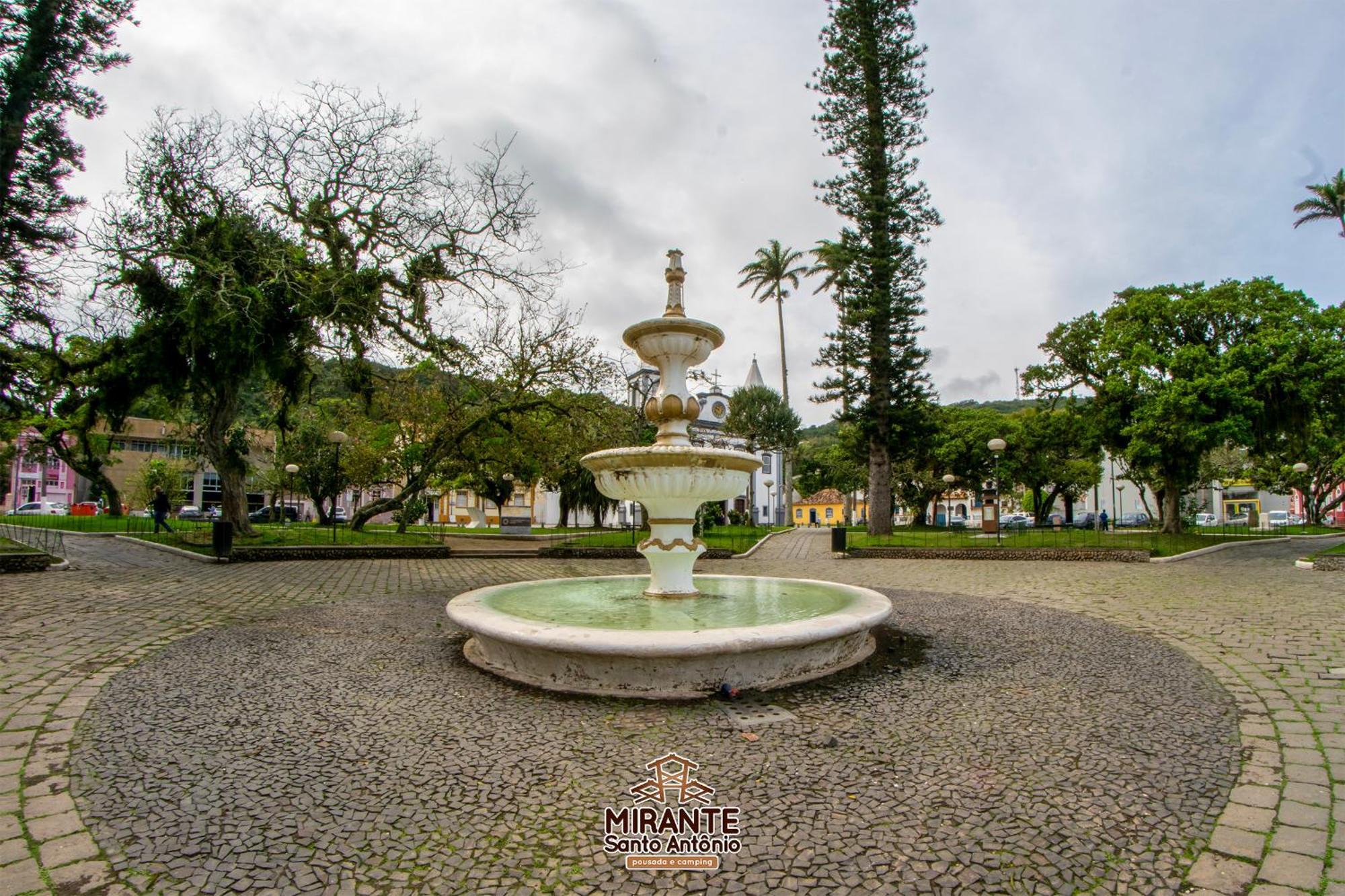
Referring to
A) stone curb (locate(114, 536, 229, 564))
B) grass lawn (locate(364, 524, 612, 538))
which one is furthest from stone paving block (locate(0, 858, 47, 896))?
grass lawn (locate(364, 524, 612, 538))

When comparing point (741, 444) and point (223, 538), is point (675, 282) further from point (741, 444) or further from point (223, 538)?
point (741, 444)

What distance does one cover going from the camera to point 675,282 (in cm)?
723

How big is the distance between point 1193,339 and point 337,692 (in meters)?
25.3

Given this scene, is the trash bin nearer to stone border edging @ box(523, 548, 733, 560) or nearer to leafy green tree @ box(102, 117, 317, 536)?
leafy green tree @ box(102, 117, 317, 536)

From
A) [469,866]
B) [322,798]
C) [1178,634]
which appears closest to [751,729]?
[469,866]

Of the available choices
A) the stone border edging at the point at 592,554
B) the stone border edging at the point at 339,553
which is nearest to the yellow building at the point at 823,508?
the stone border edging at the point at 592,554

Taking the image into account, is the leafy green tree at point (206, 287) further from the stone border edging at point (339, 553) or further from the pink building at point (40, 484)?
the pink building at point (40, 484)

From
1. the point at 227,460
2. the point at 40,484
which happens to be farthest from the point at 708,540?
the point at 40,484

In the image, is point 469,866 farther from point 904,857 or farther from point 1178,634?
point 1178,634

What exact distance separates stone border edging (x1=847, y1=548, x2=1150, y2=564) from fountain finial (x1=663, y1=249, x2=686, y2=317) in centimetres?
1302

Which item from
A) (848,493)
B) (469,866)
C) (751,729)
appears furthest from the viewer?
(848,493)

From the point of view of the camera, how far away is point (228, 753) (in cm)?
322

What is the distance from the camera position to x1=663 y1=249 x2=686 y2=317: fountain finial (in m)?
7.05

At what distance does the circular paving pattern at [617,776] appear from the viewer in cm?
225
